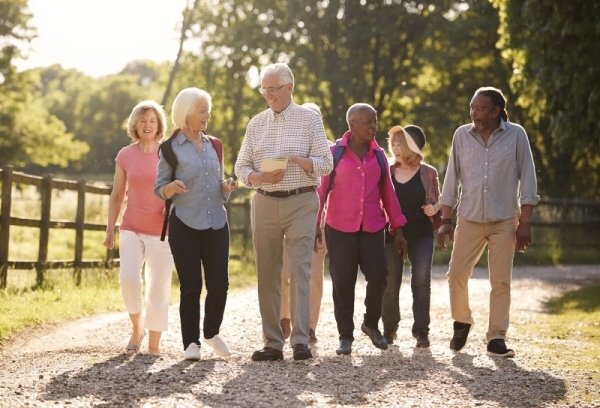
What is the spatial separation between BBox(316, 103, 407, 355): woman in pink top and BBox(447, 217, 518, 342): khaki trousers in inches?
22.3

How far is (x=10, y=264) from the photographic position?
1305 cm

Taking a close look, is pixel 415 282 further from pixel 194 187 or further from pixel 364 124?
pixel 194 187

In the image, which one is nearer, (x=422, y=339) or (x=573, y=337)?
(x=422, y=339)

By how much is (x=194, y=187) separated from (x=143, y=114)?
3.49ft

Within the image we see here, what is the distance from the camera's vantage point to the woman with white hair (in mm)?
7699

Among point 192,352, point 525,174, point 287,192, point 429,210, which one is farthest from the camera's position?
point 429,210

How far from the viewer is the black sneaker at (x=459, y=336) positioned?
28.8 feet

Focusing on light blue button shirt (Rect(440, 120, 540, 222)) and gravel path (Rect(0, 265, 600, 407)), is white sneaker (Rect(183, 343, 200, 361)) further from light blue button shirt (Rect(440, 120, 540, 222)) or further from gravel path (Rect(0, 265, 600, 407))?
light blue button shirt (Rect(440, 120, 540, 222))

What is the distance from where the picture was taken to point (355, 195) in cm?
845

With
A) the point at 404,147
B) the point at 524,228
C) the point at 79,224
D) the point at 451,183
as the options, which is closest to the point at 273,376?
the point at 524,228

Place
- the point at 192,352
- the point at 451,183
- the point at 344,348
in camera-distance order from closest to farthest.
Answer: the point at 192,352, the point at 344,348, the point at 451,183

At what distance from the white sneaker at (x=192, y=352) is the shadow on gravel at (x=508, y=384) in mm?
1774

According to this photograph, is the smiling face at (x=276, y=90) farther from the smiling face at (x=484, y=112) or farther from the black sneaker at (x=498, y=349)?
the black sneaker at (x=498, y=349)

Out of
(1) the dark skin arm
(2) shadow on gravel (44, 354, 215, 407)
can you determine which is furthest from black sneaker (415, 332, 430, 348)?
(2) shadow on gravel (44, 354, 215, 407)
